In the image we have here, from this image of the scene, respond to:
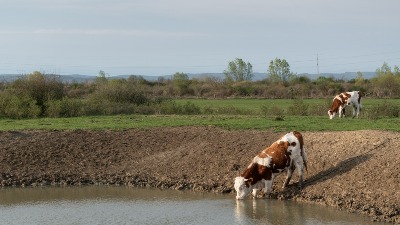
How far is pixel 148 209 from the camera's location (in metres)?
18.4

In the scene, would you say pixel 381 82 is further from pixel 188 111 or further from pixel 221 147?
pixel 221 147

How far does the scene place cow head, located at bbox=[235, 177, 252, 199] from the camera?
1895cm

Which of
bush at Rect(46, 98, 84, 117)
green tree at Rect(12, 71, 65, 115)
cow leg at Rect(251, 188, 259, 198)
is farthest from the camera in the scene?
green tree at Rect(12, 71, 65, 115)

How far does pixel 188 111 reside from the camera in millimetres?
40406

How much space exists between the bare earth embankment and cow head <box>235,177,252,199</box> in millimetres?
1164

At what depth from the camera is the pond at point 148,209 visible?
1688 centimetres

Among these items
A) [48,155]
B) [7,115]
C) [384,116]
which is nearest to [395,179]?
[48,155]

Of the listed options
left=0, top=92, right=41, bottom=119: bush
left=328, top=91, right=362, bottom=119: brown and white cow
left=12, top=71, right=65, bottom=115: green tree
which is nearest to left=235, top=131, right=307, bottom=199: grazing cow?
left=328, top=91, right=362, bottom=119: brown and white cow

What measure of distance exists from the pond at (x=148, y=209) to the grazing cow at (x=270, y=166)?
0.43 meters

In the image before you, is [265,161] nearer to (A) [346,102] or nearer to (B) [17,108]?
(A) [346,102]

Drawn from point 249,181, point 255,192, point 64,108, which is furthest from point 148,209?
point 64,108

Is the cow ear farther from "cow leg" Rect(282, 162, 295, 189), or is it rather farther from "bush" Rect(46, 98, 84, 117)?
"bush" Rect(46, 98, 84, 117)

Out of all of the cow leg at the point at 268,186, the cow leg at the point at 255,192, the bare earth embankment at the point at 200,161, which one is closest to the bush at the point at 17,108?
the bare earth embankment at the point at 200,161

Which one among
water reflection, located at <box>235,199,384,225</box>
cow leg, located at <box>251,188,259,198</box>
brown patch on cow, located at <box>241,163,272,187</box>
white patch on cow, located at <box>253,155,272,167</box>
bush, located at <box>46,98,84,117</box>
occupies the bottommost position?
water reflection, located at <box>235,199,384,225</box>
